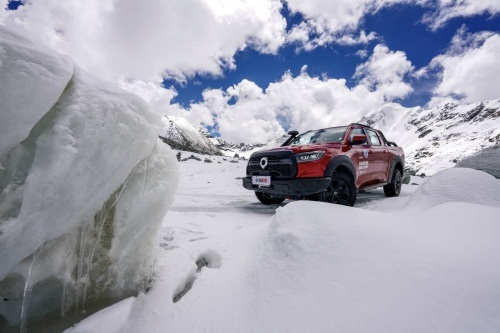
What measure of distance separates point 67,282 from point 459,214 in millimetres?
3126

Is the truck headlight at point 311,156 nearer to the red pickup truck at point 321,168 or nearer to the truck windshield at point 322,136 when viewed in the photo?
the red pickup truck at point 321,168

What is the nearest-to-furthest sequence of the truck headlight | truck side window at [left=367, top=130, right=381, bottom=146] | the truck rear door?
1. the truck headlight
2. the truck rear door
3. truck side window at [left=367, top=130, right=381, bottom=146]

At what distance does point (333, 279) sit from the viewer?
157 centimetres

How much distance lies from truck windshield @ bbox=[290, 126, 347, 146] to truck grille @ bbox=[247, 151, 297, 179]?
0.93 m

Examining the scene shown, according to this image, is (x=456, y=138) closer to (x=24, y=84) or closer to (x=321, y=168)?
(x=321, y=168)

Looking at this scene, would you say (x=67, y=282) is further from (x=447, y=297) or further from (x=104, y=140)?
(x=447, y=297)

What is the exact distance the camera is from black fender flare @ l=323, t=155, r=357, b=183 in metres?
4.18

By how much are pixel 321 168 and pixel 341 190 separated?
0.78 metres

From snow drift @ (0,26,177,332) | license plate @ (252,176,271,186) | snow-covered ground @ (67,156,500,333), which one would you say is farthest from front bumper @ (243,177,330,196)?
snow drift @ (0,26,177,332)

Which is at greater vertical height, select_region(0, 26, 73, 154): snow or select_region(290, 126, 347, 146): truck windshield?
select_region(290, 126, 347, 146): truck windshield

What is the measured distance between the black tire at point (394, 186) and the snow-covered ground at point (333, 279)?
13.9 ft

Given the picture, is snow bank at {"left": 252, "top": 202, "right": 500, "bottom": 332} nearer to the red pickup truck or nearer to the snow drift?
the snow drift

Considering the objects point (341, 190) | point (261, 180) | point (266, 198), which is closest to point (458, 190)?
point (341, 190)

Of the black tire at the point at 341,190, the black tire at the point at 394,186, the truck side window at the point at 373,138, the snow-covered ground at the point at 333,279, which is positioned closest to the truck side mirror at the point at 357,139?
the black tire at the point at 341,190
